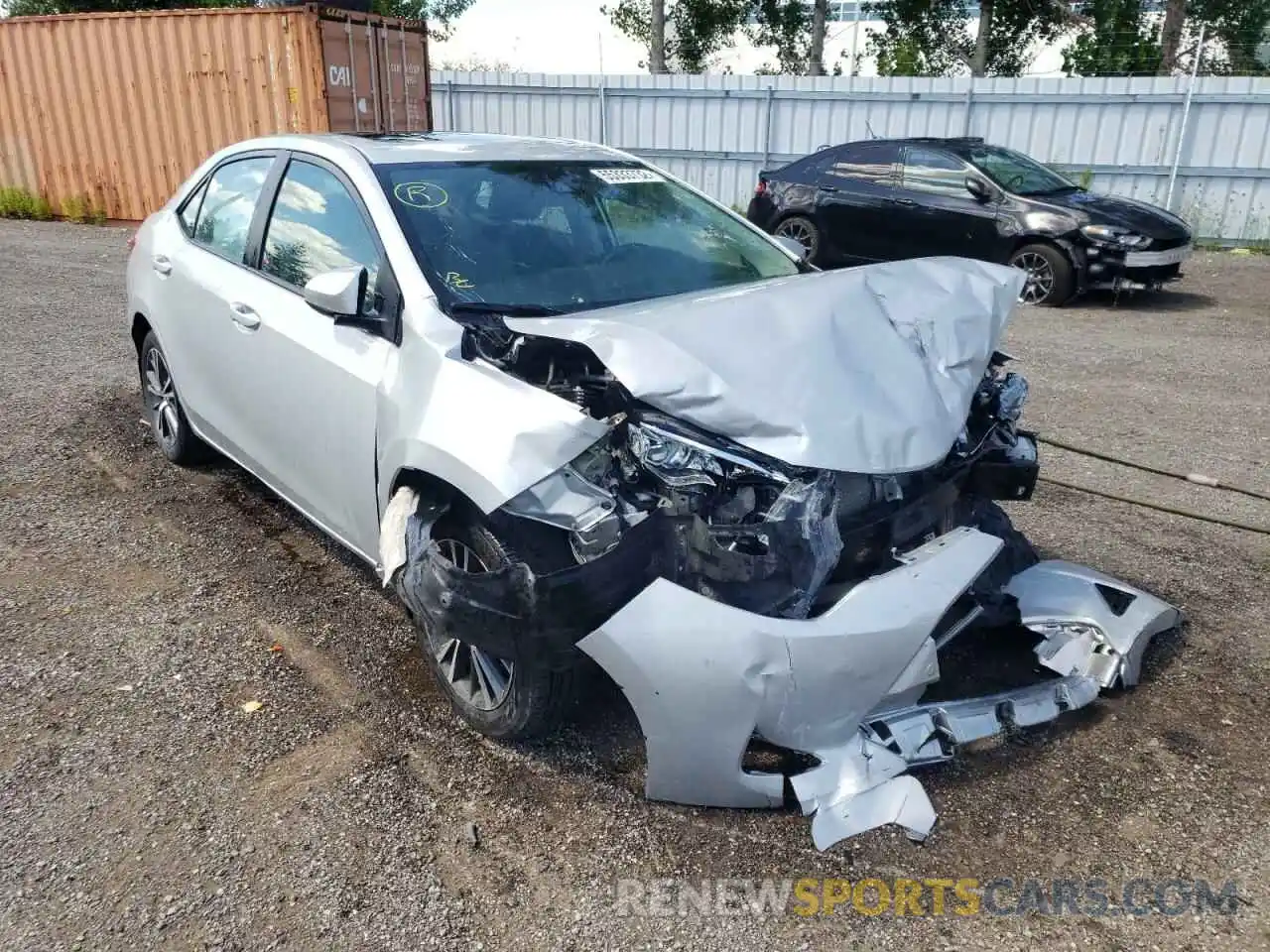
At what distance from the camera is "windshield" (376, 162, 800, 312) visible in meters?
3.46

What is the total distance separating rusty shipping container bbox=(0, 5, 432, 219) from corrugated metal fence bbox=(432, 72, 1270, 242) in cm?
311

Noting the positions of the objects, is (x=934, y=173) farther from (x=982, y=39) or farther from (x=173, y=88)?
(x=982, y=39)

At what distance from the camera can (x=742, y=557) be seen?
2645mm

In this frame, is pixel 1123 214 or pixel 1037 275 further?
pixel 1037 275

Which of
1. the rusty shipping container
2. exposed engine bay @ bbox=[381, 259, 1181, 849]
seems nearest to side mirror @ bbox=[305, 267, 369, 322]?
exposed engine bay @ bbox=[381, 259, 1181, 849]

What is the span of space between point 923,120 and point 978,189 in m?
5.46

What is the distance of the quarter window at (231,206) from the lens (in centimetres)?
436

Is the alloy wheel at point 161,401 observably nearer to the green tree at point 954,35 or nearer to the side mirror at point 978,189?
the side mirror at point 978,189

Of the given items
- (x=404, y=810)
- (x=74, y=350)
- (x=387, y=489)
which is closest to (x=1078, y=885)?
(x=404, y=810)

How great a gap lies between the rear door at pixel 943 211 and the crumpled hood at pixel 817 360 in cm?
752

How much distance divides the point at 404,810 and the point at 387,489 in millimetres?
981

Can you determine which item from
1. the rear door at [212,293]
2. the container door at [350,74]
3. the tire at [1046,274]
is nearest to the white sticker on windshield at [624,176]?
the rear door at [212,293]

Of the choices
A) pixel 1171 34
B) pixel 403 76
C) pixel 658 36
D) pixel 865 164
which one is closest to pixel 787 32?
pixel 658 36

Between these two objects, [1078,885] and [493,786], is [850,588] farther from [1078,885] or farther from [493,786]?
[493,786]
